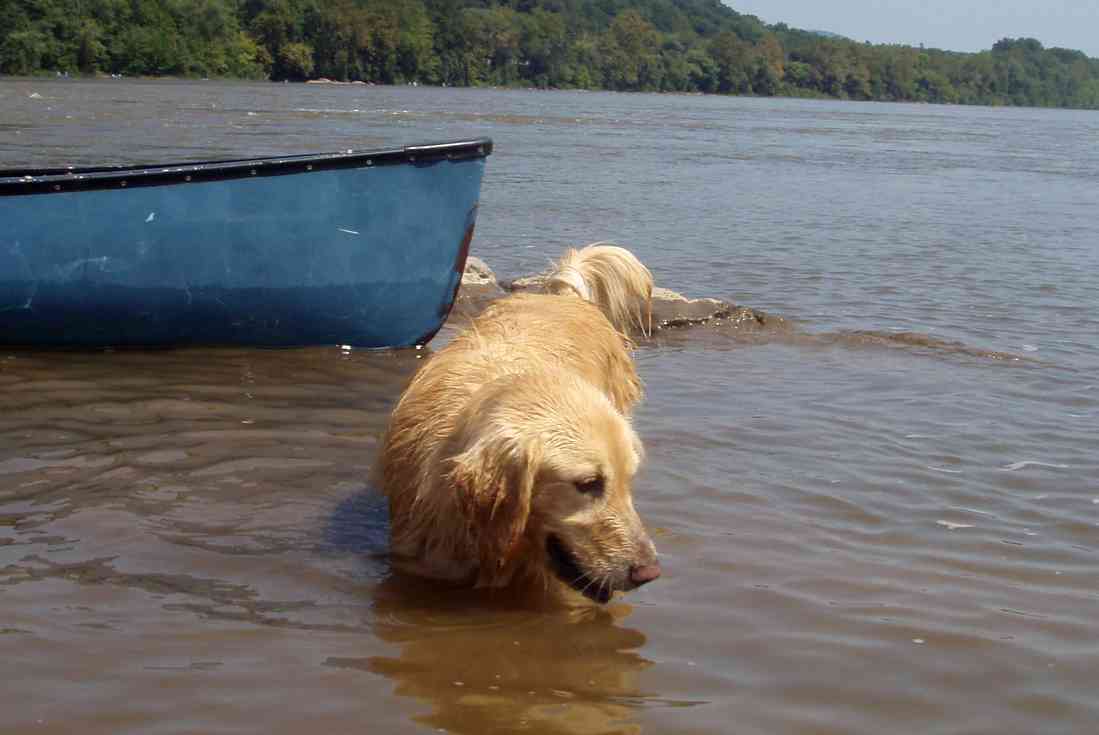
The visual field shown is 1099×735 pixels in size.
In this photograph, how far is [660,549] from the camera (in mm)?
5680

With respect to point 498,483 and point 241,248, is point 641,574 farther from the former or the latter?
point 241,248

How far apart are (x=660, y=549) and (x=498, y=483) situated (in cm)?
133

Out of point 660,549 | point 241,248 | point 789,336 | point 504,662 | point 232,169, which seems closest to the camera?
point 504,662

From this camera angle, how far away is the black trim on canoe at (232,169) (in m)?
8.31

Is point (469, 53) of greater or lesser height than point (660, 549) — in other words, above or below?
above

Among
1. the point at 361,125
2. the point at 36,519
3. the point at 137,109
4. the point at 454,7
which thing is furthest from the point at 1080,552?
the point at 454,7

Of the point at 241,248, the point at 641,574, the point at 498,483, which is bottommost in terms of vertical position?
the point at 641,574

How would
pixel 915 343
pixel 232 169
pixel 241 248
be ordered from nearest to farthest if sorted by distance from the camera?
pixel 232 169 → pixel 241 248 → pixel 915 343

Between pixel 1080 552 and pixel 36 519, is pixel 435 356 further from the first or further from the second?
pixel 1080 552

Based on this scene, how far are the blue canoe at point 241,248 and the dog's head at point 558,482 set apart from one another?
4445mm

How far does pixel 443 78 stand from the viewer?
123188mm

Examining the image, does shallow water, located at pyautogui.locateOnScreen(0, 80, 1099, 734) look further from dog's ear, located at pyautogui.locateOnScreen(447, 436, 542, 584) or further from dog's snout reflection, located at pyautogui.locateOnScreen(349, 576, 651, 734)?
dog's ear, located at pyautogui.locateOnScreen(447, 436, 542, 584)

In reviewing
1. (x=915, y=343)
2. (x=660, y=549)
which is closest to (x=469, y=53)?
(x=915, y=343)

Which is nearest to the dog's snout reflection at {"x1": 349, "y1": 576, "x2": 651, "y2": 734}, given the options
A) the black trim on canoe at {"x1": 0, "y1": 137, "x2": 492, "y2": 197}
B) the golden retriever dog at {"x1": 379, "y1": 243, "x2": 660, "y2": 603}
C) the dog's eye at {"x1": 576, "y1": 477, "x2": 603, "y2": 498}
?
the golden retriever dog at {"x1": 379, "y1": 243, "x2": 660, "y2": 603}
